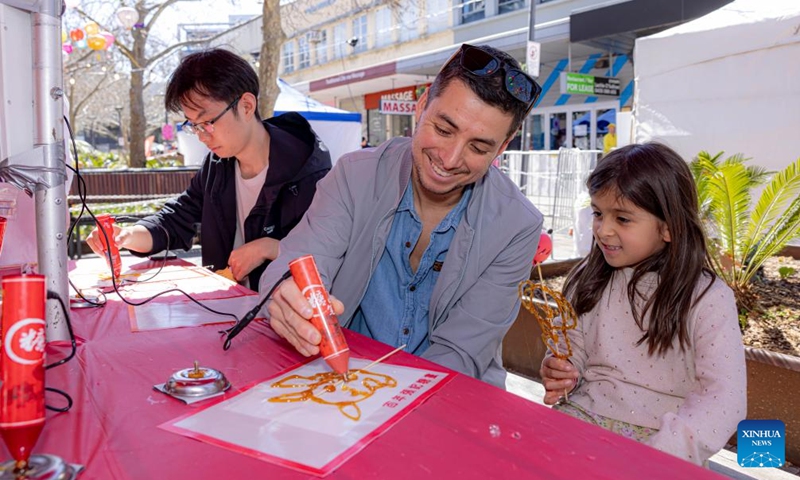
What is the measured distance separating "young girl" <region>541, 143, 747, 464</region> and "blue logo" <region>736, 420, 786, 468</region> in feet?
4.33

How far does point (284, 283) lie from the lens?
4.91ft

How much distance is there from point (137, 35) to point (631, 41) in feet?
39.5

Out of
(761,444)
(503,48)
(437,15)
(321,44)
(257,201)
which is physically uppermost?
(321,44)

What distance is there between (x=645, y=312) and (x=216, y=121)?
2.00 m

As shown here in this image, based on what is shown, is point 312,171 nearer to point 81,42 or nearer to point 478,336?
point 478,336

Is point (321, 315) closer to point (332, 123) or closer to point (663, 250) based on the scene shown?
point (663, 250)

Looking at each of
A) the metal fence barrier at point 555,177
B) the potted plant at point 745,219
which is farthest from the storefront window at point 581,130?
the potted plant at point 745,219

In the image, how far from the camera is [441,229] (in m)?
2.09

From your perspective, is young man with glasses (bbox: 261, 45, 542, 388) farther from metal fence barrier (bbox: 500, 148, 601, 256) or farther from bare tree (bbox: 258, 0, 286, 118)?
bare tree (bbox: 258, 0, 286, 118)

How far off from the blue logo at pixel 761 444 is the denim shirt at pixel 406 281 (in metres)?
1.94

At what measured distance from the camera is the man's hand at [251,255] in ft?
8.53

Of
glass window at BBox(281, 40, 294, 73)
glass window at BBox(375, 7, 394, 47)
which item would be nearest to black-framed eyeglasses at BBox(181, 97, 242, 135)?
glass window at BBox(375, 7, 394, 47)

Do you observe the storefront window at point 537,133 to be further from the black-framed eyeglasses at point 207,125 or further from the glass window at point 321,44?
the glass window at point 321,44

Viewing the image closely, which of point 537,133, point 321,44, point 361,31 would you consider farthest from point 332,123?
point 321,44
